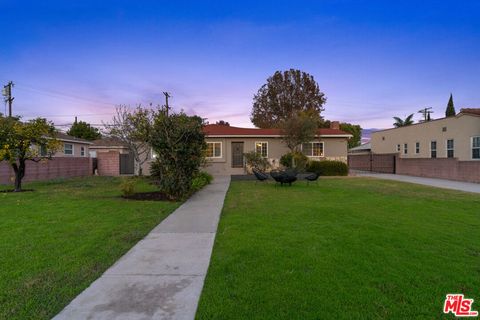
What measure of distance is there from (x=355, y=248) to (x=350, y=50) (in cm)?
1437

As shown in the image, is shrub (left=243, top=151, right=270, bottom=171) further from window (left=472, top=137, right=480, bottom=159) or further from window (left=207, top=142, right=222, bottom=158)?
window (left=472, top=137, right=480, bottom=159)

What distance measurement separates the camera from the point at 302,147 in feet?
69.3

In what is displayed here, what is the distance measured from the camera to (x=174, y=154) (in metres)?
9.88

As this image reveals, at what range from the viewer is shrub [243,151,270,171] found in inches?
746

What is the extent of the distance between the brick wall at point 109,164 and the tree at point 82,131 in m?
22.1

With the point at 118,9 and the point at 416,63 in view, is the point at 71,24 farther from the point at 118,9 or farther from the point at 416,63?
the point at 416,63

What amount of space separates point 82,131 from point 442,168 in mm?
46487

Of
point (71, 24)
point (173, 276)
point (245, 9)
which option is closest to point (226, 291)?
point (173, 276)

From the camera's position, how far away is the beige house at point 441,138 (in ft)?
58.7

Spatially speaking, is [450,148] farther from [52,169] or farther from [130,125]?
[52,169]

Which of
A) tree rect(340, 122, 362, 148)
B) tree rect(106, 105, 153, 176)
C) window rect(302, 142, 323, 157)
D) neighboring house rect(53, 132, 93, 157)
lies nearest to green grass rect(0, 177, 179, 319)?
tree rect(106, 105, 153, 176)

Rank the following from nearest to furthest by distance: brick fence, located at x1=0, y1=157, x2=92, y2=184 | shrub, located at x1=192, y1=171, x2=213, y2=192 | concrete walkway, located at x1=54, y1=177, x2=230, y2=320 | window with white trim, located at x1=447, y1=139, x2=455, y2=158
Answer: concrete walkway, located at x1=54, y1=177, x2=230, y2=320, shrub, located at x1=192, y1=171, x2=213, y2=192, brick fence, located at x1=0, y1=157, x2=92, y2=184, window with white trim, located at x1=447, y1=139, x2=455, y2=158

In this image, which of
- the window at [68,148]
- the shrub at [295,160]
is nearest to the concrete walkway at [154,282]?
the shrub at [295,160]

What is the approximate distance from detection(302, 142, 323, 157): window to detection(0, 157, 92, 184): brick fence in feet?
56.6
